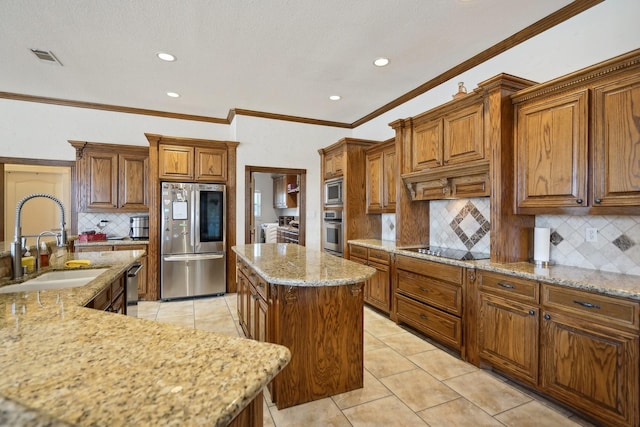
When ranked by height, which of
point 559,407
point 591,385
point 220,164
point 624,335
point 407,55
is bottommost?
point 559,407

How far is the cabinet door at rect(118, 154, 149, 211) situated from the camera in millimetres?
4426

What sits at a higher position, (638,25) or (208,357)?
(638,25)

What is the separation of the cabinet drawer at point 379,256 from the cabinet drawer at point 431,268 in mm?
214

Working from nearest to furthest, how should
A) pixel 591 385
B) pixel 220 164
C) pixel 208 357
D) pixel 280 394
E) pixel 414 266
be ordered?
pixel 208 357
pixel 591 385
pixel 280 394
pixel 414 266
pixel 220 164

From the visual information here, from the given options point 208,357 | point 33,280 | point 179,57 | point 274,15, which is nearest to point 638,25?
point 274,15

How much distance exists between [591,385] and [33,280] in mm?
3384

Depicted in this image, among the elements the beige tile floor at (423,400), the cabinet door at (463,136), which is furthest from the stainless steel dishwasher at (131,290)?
the cabinet door at (463,136)

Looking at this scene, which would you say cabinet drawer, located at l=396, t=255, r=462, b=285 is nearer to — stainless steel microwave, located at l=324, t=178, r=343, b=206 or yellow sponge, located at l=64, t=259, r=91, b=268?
stainless steel microwave, located at l=324, t=178, r=343, b=206

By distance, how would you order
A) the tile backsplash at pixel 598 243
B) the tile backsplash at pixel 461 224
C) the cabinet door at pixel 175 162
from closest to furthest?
the tile backsplash at pixel 598 243
the tile backsplash at pixel 461 224
the cabinet door at pixel 175 162

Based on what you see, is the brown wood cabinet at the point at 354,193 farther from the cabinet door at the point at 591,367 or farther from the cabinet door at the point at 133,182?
the cabinet door at the point at 133,182

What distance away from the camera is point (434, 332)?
2891mm

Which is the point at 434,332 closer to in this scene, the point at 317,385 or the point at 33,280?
the point at 317,385

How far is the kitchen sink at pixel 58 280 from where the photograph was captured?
1.73m

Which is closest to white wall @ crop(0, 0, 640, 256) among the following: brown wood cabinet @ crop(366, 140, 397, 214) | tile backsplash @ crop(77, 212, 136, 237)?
brown wood cabinet @ crop(366, 140, 397, 214)
